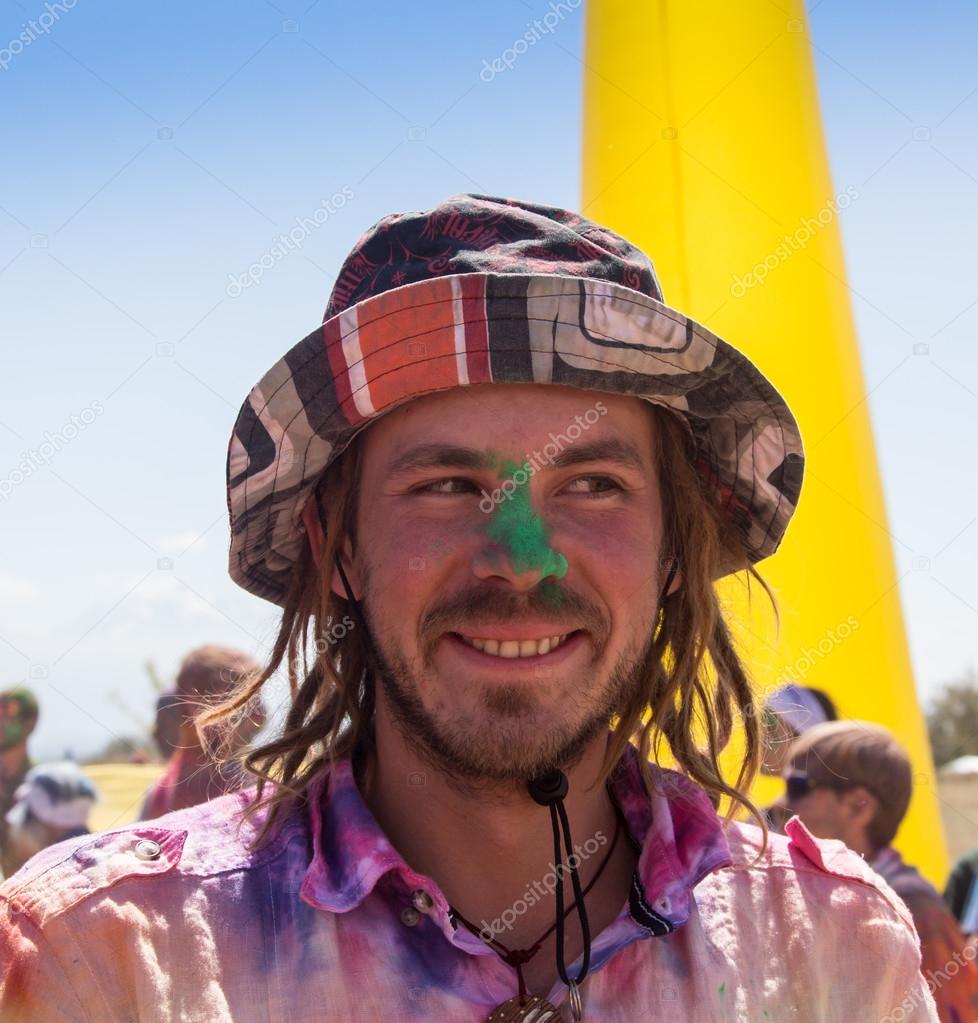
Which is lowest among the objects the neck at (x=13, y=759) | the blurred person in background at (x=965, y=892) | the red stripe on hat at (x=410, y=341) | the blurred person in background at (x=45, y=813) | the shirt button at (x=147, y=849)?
the blurred person in background at (x=45, y=813)

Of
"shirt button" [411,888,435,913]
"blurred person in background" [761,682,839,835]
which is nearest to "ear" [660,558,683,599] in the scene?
"shirt button" [411,888,435,913]

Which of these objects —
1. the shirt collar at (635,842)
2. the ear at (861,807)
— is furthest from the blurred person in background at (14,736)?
the shirt collar at (635,842)

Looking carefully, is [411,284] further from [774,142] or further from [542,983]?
[774,142]

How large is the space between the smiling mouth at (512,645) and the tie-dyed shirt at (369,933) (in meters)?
0.32

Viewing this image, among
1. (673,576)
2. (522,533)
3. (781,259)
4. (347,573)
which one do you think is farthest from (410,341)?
(781,259)

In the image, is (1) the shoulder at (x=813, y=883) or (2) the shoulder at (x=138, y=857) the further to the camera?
(1) the shoulder at (x=813, y=883)

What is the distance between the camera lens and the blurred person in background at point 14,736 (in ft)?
16.9

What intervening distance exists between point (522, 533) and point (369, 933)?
2.00 ft

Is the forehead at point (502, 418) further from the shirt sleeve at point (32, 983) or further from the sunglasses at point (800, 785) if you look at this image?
the sunglasses at point (800, 785)

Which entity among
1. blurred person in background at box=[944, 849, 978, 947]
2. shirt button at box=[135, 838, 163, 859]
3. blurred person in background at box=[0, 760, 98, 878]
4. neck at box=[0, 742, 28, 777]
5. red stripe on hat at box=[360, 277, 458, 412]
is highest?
red stripe on hat at box=[360, 277, 458, 412]

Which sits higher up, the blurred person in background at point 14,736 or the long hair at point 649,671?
the long hair at point 649,671

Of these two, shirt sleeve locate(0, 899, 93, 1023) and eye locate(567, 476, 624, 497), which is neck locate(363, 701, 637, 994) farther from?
shirt sleeve locate(0, 899, 93, 1023)

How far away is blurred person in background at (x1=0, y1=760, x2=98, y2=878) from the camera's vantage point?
4.95 metres

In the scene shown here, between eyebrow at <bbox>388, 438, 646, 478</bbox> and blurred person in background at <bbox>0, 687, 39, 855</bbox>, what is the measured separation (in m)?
4.07
